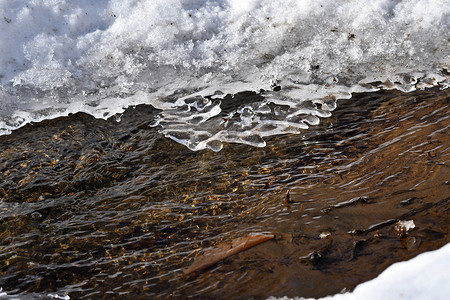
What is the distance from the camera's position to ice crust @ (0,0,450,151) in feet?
16.7

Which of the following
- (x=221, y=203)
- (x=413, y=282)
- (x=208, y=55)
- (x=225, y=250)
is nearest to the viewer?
(x=413, y=282)

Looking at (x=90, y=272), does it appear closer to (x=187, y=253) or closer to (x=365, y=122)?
(x=187, y=253)

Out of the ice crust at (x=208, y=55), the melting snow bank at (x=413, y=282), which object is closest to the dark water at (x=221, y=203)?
the melting snow bank at (x=413, y=282)

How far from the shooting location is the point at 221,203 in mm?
3779

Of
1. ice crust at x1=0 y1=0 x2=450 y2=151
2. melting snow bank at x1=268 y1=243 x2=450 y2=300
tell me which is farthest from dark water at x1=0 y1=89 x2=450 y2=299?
ice crust at x1=0 y1=0 x2=450 y2=151

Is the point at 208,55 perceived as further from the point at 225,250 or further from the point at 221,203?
the point at 225,250

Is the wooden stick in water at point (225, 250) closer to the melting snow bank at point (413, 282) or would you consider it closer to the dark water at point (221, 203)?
the dark water at point (221, 203)

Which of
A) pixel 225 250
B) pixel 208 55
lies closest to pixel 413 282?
pixel 225 250

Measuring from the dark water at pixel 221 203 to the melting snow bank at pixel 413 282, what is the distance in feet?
0.72

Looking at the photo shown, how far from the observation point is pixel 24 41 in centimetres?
550

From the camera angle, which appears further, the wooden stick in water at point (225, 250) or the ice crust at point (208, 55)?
the ice crust at point (208, 55)

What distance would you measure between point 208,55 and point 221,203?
2.34 meters

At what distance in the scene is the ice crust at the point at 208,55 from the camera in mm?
5078

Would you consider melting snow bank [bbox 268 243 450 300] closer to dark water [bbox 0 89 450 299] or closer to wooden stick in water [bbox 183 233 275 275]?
dark water [bbox 0 89 450 299]
